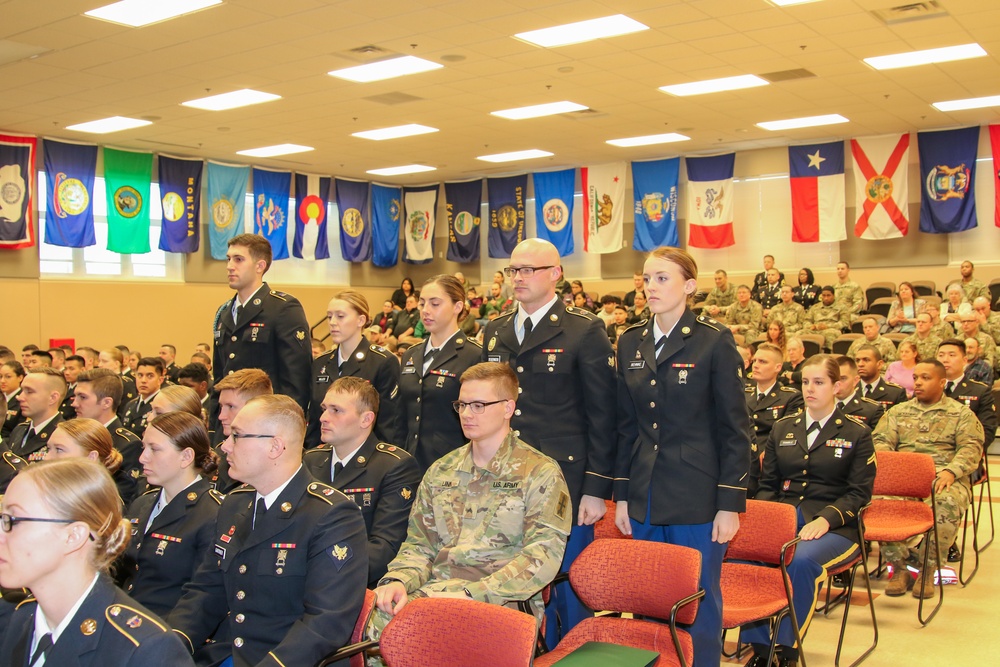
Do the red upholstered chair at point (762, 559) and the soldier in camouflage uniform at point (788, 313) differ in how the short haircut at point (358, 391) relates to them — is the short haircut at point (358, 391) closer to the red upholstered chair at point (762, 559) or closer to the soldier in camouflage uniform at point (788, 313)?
the red upholstered chair at point (762, 559)

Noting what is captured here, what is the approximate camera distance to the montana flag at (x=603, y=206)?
15977 millimetres

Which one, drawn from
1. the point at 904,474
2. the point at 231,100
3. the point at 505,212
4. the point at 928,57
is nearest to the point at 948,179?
the point at 928,57

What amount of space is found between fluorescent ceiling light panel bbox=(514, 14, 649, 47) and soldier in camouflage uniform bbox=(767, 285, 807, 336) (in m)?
5.77

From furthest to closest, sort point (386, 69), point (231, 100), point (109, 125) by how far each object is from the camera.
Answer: point (109, 125)
point (231, 100)
point (386, 69)

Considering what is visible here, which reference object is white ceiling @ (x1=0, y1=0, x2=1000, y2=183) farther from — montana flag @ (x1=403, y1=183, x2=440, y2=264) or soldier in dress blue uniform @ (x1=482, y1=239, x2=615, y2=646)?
soldier in dress blue uniform @ (x1=482, y1=239, x2=615, y2=646)

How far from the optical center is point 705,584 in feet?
10.6

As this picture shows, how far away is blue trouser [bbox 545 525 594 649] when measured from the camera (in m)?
3.57

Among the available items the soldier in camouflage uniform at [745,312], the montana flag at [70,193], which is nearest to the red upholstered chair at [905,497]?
the soldier in camouflage uniform at [745,312]

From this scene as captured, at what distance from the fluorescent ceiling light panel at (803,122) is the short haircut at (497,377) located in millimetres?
11020

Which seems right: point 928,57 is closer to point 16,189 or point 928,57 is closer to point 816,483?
point 816,483

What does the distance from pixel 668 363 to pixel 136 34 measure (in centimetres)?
713

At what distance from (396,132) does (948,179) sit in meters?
8.42

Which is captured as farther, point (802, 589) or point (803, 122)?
point (803, 122)

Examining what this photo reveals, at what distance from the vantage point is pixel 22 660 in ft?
6.08
